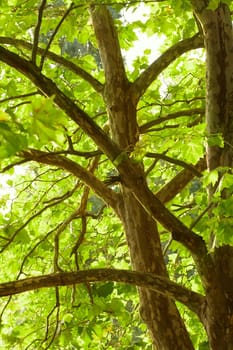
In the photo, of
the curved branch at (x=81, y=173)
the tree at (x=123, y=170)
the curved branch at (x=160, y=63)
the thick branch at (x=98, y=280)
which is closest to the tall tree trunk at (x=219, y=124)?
the tree at (x=123, y=170)

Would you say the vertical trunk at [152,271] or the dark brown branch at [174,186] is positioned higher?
the dark brown branch at [174,186]

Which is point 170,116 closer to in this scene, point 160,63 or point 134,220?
point 160,63

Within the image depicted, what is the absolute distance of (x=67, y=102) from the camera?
204 centimetres

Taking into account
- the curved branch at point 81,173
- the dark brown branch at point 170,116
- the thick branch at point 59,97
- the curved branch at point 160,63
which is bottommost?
the thick branch at point 59,97

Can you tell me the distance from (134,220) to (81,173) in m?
0.54

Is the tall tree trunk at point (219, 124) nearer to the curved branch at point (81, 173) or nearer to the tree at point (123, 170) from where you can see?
the tree at point (123, 170)

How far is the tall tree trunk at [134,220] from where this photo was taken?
3.31 m

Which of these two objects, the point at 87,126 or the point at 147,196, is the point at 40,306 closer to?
the point at 147,196

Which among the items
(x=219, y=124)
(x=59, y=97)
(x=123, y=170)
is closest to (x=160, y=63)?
(x=219, y=124)

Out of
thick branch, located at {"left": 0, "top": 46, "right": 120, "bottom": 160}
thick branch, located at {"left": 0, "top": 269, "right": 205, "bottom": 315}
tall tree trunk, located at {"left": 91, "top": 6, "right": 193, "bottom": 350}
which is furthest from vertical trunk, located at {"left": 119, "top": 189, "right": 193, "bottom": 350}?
thick branch, located at {"left": 0, "top": 46, "right": 120, "bottom": 160}

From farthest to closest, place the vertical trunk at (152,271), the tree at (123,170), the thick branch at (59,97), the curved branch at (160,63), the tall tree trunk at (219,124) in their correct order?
the curved branch at (160,63) < the vertical trunk at (152,271) < the tall tree trunk at (219,124) < the tree at (123,170) < the thick branch at (59,97)

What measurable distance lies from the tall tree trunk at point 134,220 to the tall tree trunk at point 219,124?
556 millimetres

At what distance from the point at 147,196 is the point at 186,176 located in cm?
173

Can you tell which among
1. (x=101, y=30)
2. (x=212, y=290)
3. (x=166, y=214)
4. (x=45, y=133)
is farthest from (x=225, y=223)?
(x=101, y=30)
